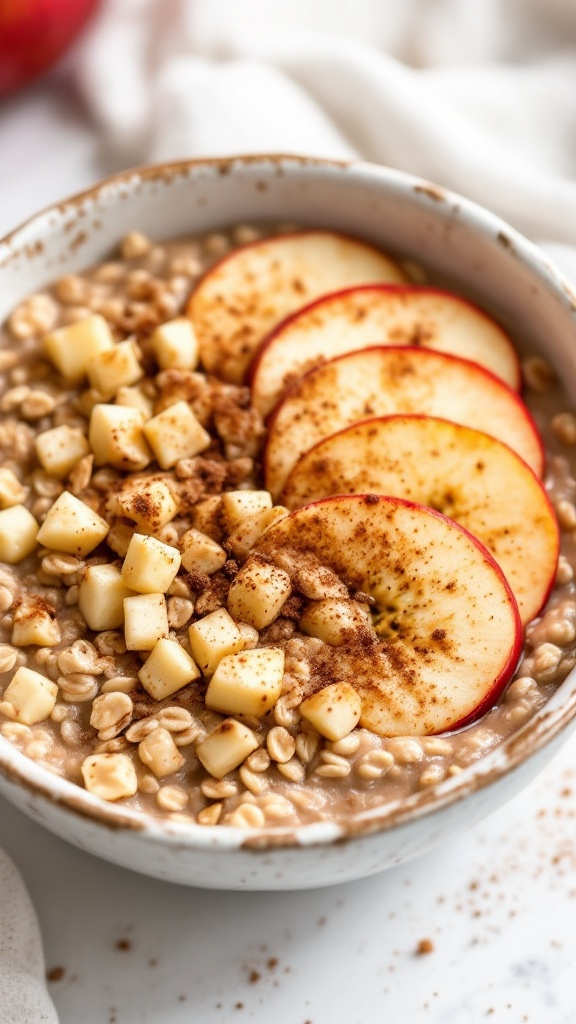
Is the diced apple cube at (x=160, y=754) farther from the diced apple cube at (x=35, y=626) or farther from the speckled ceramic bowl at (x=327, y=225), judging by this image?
the diced apple cube at (x=35, y=626)

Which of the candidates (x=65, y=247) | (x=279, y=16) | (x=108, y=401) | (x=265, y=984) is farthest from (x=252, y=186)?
(x=265, y=984)

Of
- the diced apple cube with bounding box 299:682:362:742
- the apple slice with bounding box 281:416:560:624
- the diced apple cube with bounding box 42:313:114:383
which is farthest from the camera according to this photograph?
the diced apple cube with bounding box 42:313:114:383

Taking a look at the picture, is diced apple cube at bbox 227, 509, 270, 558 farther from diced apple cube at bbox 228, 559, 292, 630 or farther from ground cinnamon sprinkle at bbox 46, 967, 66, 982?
ground cinnamon sprinkle at bbox 46, 967, 66, 982

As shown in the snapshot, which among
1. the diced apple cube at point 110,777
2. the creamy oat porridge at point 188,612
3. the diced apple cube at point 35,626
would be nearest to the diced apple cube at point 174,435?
the creamy oat porridge at point 188,612

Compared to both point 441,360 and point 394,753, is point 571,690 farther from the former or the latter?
point 441,360

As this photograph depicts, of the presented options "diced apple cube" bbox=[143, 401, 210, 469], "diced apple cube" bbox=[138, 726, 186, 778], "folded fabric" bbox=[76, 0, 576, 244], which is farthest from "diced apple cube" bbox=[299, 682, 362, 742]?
"folded fabric" bbox=[76, 0, 576, 244]

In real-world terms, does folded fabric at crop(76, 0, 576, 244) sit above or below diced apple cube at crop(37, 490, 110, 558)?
above
